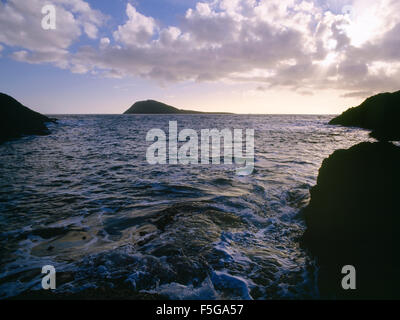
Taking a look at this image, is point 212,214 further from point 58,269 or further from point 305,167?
point 305,167

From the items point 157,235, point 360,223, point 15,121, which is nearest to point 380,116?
point 360,223

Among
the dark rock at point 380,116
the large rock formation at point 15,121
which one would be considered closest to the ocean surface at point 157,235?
the large rock formation at point 15,121

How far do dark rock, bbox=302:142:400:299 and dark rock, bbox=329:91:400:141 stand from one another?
26005mm

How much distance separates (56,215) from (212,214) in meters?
4.30

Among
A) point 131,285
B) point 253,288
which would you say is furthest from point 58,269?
point 253,288

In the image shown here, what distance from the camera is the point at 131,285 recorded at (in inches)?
138

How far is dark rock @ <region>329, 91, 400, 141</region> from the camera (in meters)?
30.0

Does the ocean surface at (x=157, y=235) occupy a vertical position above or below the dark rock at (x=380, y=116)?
below

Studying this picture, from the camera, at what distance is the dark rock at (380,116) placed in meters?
30.0

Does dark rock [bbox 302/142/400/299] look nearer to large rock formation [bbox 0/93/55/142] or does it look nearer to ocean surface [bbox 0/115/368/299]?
ocean surface [bbox 0/115/368/299]

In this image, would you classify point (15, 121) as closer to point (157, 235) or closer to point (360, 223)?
point (157, 235)

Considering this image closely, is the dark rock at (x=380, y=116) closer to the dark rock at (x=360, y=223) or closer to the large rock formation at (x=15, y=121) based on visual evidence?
the dark rock at (x=360, y=223)

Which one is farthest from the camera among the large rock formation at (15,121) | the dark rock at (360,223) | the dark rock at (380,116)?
the dark rock at (380,116)

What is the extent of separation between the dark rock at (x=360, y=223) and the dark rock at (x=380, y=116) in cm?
2600
